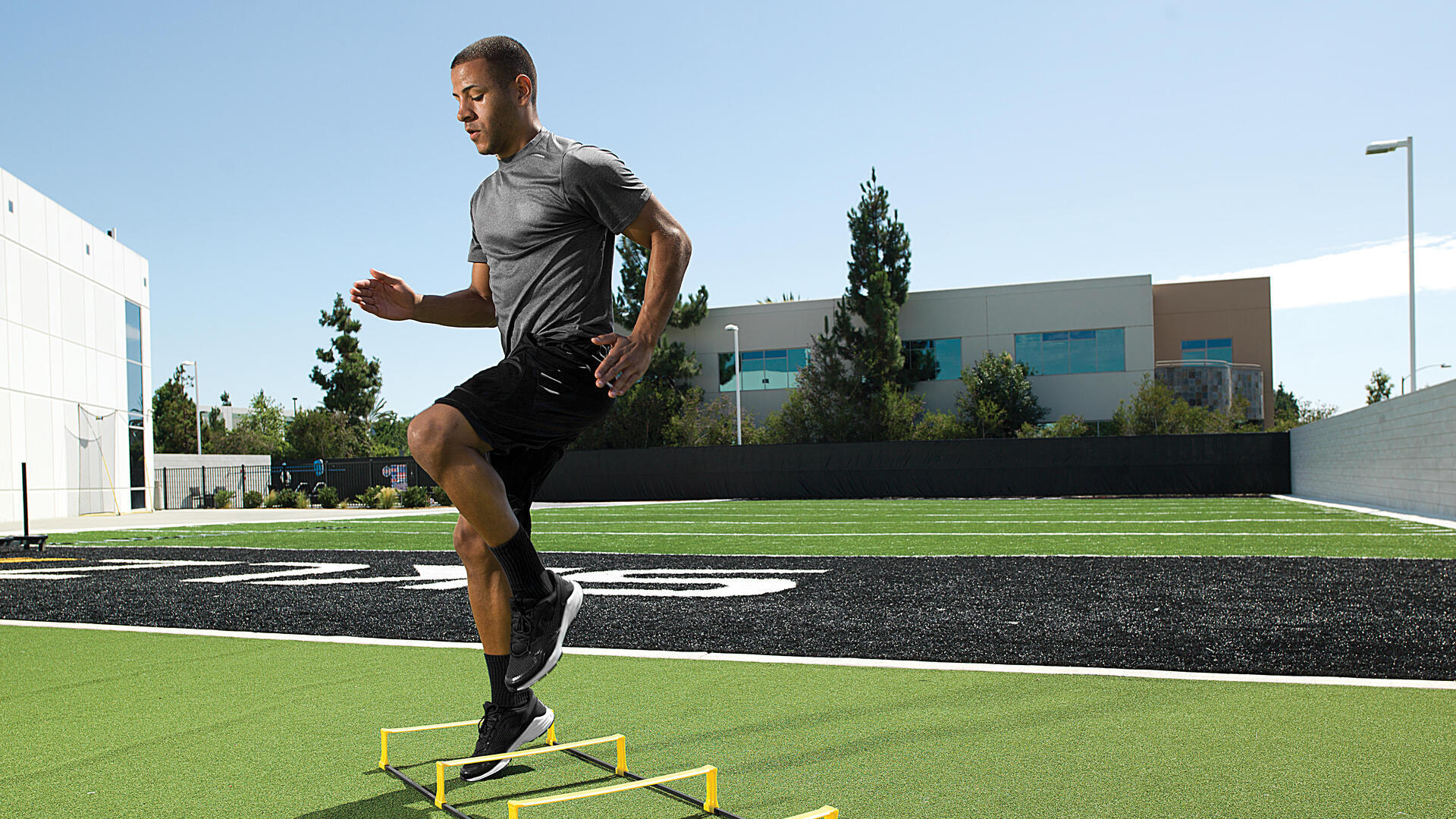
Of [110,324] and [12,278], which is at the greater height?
[12,278]

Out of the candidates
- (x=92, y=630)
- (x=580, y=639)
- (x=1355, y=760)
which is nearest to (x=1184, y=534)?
(x=580, y=639)

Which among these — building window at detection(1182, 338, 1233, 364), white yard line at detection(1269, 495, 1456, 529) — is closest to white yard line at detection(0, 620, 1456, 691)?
white yard line at detection(1269, 495, 1456, 529)

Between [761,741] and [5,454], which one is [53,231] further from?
[761,741]

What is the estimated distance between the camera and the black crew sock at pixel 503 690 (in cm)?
304

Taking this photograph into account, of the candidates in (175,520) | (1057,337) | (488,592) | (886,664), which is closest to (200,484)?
(175,520)

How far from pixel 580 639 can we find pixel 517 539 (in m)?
2.84

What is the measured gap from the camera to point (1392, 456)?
19.0 metres

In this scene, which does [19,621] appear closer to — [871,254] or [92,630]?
[92,630]

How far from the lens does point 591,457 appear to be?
3438 cm

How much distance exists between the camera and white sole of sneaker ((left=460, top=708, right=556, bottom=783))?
9.59 feet

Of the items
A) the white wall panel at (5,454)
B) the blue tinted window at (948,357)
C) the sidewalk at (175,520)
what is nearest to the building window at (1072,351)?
the blue tinted window at (948,357)

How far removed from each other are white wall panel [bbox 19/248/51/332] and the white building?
1.2 inches

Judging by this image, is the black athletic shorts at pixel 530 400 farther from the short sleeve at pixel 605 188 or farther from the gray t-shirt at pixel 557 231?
the short sleeve at pixel 605 188

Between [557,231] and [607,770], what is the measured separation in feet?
5.30
